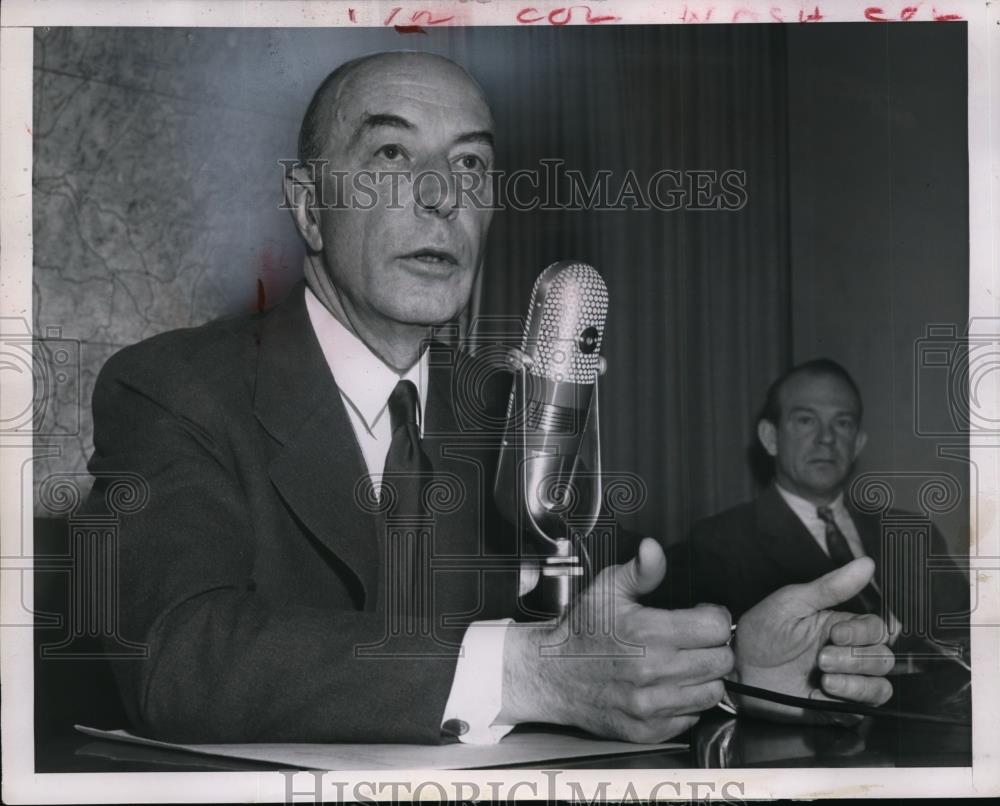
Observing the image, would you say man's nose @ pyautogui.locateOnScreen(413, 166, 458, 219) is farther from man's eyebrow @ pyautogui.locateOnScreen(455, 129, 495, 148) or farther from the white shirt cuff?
the white shirt cuff

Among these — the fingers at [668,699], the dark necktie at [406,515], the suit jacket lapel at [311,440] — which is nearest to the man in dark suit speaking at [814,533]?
the fingers at [668,699]

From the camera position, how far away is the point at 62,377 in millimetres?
3363

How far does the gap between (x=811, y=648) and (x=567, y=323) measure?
3.37 feet

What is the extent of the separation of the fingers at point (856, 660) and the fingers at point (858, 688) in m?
0.02

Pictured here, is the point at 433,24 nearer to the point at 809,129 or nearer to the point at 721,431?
the point at 809,129

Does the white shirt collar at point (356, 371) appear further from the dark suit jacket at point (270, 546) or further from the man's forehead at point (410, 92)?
the man's forehead at point (410, 92)

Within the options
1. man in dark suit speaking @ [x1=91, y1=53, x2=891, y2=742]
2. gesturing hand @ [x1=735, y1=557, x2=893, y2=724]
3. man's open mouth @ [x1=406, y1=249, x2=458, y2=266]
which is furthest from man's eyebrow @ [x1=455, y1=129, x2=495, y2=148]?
gesturing hand @ [x1=735, y1=557, x2=893, y2=724]

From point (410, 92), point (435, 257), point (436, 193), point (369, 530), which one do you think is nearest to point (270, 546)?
point (369, 530)

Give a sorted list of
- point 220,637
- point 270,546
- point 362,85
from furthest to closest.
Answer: point 362,85
point 270,546
point 220,637

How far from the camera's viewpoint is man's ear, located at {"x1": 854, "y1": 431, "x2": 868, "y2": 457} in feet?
11.1

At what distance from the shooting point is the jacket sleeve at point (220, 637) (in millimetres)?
3133

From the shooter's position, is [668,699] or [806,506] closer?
[668,699]

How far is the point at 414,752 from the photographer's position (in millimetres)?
3176

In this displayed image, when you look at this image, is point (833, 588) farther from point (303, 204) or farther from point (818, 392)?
point (303, 204)
